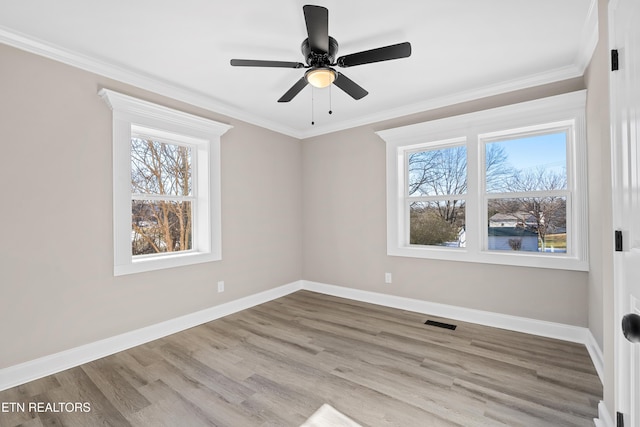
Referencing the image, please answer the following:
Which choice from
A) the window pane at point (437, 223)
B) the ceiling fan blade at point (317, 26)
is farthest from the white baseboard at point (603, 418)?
the ceiling fan blade at point (317, 26)

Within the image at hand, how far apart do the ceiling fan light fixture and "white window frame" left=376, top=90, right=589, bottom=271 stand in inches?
71.0

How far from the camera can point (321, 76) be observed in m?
2.06

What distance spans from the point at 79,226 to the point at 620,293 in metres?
3.56

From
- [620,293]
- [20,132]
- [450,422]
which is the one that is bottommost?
[450,422]

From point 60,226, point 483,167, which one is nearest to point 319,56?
point 483,167

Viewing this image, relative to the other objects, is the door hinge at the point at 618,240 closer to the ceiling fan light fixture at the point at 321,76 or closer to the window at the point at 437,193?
the ceiling fan light fixture at the point at 321,76

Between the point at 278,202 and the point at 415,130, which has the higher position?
the point at 415,130

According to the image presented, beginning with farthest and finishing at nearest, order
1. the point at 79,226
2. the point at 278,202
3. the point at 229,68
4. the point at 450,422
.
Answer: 1. the point at 278,202
2. the point at 229,68
3. the point at 79,226
4. the point at 450,422

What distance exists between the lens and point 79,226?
2.44 meters

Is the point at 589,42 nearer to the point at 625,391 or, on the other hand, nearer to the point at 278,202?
the point at 625,391

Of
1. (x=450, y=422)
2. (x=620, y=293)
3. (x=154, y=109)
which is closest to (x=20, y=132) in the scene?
(x=154, y=109)

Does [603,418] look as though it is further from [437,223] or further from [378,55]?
[378,55]

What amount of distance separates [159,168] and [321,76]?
2181 millimetres

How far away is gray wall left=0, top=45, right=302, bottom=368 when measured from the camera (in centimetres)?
213
